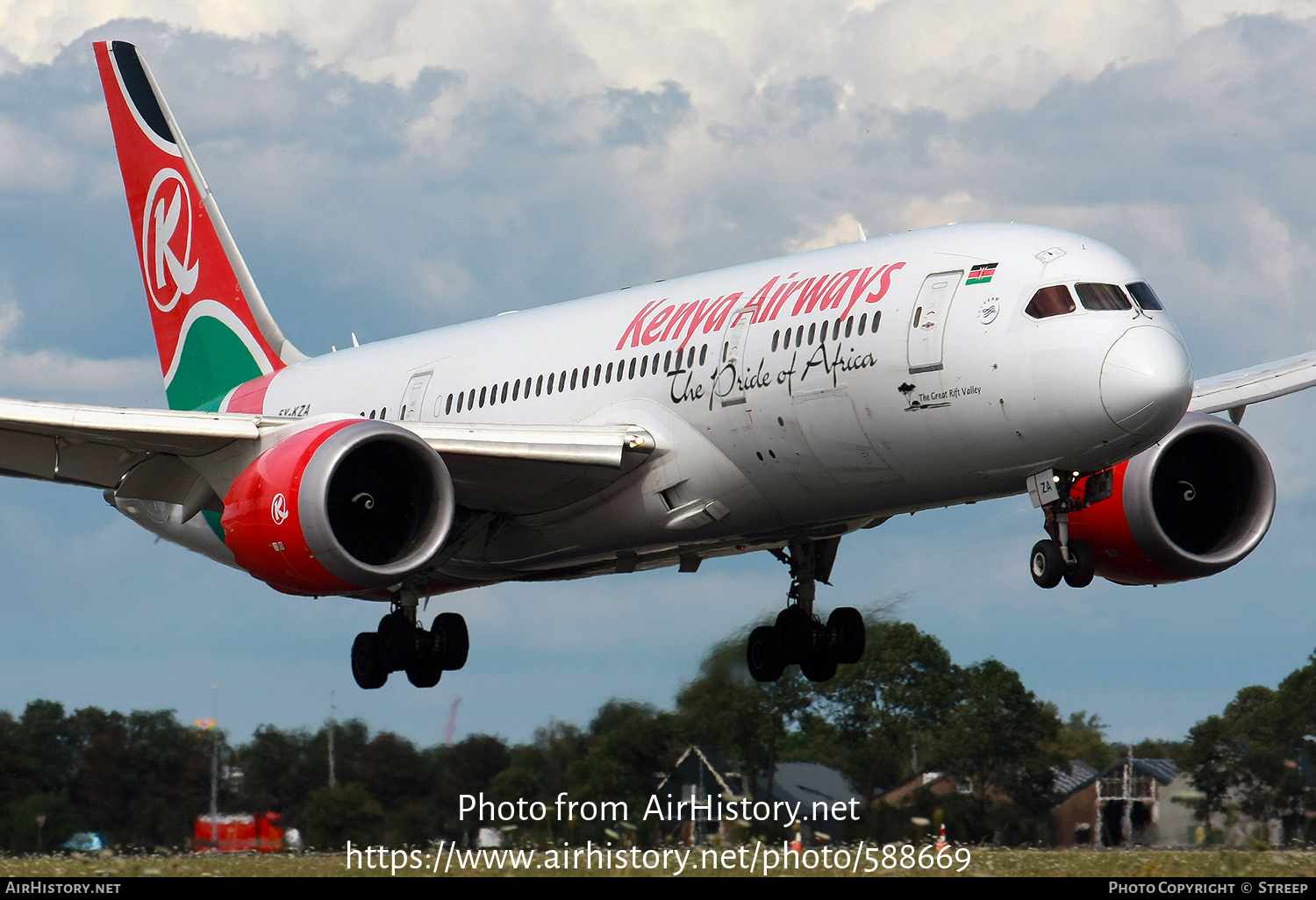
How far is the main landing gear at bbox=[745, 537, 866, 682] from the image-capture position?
26.3 m

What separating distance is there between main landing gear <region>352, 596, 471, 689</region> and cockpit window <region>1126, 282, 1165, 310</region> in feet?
37.0

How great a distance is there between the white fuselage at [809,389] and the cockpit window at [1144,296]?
0.13 metres

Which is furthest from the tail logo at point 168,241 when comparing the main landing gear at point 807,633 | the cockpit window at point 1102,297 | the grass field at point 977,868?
the cockpit window at point 1102,297

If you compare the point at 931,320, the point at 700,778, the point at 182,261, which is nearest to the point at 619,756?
the point at 700,778

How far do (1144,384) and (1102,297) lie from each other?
1297 mm

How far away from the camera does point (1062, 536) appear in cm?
2031

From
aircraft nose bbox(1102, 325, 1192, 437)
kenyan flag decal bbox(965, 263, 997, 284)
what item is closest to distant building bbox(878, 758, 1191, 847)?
aircraft nose bbox(1102, 325, 1192, 437)

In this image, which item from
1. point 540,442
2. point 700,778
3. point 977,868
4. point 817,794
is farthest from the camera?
point 700,778

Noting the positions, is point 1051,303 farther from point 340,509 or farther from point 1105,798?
point 340,509

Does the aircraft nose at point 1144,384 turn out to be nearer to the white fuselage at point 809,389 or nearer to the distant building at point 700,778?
the white fuselage at point 809,389

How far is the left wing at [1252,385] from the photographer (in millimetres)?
25234

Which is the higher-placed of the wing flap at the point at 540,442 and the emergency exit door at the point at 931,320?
the emergency exit door at the point at 931,320
